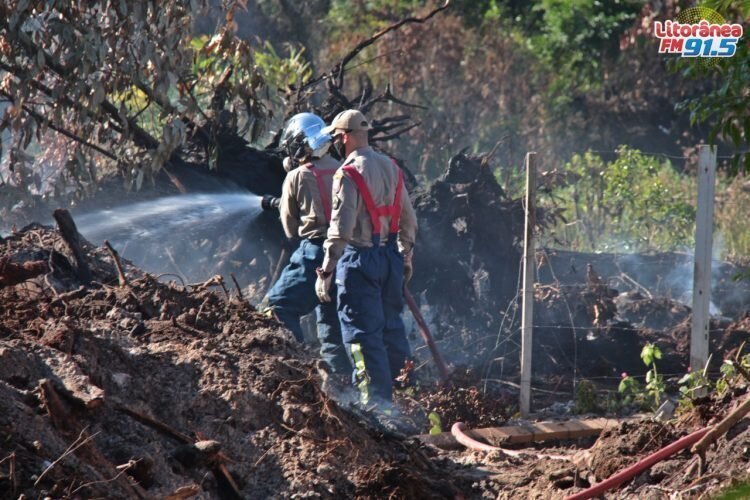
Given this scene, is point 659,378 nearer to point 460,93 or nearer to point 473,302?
point 473,302

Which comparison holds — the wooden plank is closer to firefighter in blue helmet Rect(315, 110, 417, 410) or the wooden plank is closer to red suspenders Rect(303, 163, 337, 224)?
firefighter in blue helmet Rect(315, 110, 417, 410)

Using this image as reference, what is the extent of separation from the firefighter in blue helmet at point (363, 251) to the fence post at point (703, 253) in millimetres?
1991

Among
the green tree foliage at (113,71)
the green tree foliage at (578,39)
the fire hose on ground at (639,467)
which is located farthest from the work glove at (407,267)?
the green tree foliage at (578,39)

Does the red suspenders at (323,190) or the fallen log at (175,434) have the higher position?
the red suspenders at (323,190)

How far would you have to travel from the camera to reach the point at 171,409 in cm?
464

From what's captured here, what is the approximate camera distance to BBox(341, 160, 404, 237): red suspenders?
696 centimetres

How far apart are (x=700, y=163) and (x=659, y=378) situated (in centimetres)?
148

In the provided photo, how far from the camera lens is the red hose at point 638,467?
420 cm

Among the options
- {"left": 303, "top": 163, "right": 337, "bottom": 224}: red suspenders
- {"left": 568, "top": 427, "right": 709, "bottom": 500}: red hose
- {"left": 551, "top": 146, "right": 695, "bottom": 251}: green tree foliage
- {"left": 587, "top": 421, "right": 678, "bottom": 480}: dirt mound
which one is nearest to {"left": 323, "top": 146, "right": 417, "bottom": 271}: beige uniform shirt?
{"left": 303, "top": 163, "right": 337, "bottom": 224}: red suspenders

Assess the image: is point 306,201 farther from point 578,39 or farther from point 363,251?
point 578,39

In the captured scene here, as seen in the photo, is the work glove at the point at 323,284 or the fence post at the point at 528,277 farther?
the work glove at the point at 323,284

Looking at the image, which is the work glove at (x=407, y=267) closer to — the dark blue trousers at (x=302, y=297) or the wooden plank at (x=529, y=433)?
the dark blue trousers at (x=302, y=297)

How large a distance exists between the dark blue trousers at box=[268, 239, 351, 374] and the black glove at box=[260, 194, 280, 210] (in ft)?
2.37

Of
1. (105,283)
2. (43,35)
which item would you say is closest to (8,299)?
(105,283)
